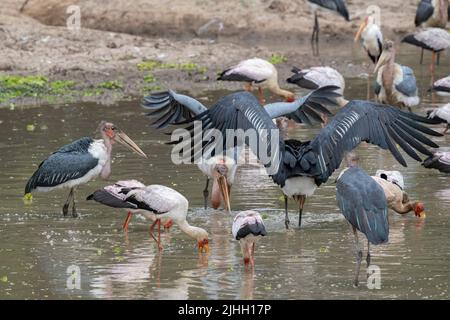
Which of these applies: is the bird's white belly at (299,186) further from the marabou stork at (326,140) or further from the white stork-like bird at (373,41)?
the white stork-like bird at (373,41)

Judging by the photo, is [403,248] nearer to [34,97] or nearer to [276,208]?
[276,208]

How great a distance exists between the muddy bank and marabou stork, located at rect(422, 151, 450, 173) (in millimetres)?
5358

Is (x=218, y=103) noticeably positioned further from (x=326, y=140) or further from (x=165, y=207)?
(x=165, y=207)

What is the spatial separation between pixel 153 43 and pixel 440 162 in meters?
7.88

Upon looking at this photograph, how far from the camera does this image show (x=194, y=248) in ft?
30.8

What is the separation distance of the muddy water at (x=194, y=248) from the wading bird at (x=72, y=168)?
0.25m

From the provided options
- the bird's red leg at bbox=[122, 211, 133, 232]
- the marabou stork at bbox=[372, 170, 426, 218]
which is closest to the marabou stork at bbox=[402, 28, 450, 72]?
the marabou stork at bbox=[372, 170, 426, 218]

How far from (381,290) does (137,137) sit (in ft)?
20.0

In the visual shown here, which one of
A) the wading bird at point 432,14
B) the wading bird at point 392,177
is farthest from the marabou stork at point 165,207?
the wading bird at point 432,14

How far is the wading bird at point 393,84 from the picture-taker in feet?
49.4

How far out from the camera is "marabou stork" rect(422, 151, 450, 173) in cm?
1164

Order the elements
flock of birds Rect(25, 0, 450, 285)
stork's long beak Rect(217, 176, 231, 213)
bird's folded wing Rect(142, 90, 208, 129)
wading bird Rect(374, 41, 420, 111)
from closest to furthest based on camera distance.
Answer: flock of birds Rect(25, 0, 450, 285) < stork's long beak Rect(217, 176, 231, 213) < bird's folded wing Rect(142, 90, 208, 129) < wading bird Rect(374, 41, 420, 111)

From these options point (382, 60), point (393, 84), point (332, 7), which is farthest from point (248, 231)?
point (332, 7)

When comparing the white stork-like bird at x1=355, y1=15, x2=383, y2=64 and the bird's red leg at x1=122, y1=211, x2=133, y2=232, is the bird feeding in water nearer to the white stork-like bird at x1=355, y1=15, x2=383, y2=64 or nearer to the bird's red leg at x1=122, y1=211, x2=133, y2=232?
the bird's red leg at x1=122, y1=211, x2=133, y2=232
